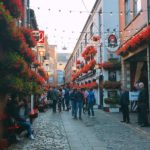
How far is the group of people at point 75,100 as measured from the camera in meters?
22.0

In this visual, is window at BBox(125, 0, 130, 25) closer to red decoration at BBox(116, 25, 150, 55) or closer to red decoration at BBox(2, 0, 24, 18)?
red decoration at BBox(116, 25, 150, 55)

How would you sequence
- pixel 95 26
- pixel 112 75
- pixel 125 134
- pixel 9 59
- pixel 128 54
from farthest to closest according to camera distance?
pixel 95 26, pixel 112 75, pixel 128 54, pixel 125 134, pixel 9 59

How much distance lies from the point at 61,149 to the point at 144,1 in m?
11.2

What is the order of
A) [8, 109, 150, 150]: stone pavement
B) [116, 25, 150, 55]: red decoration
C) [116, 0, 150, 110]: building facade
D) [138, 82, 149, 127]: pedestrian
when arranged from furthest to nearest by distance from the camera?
1. [116, 0, 150, 110]: building facade
2. [116, 25, 150, 55]: red decoration
3. [138, 82, 149, 127]: pedestrian
4. [8, 109, 150, 150]: stone pavement

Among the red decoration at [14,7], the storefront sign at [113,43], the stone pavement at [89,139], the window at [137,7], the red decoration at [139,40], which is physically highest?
the window at [137,7]

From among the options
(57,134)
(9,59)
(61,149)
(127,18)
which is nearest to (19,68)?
(9,59)

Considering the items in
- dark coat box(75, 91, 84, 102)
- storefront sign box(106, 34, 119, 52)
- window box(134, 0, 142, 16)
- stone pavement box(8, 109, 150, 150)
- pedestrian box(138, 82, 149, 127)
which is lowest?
stone pavement box(8, 109, 150, 150)

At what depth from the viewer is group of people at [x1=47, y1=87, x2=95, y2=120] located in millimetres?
21984

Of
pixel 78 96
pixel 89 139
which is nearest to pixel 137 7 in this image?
pixel 78 96

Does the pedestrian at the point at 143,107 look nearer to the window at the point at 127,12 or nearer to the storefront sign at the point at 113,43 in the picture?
the window at the point at 127,12

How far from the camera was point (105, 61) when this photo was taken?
30500 millimetres

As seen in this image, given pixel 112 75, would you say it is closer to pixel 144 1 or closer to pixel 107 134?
pixel 144 1

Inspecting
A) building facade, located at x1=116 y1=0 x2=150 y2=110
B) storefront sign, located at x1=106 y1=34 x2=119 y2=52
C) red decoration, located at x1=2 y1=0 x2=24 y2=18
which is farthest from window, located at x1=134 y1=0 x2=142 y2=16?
red decoration, located at x1=2 y1=0 x2=24 y2=18

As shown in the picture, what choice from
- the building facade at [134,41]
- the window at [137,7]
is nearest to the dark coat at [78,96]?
the building facade at [134,41]
